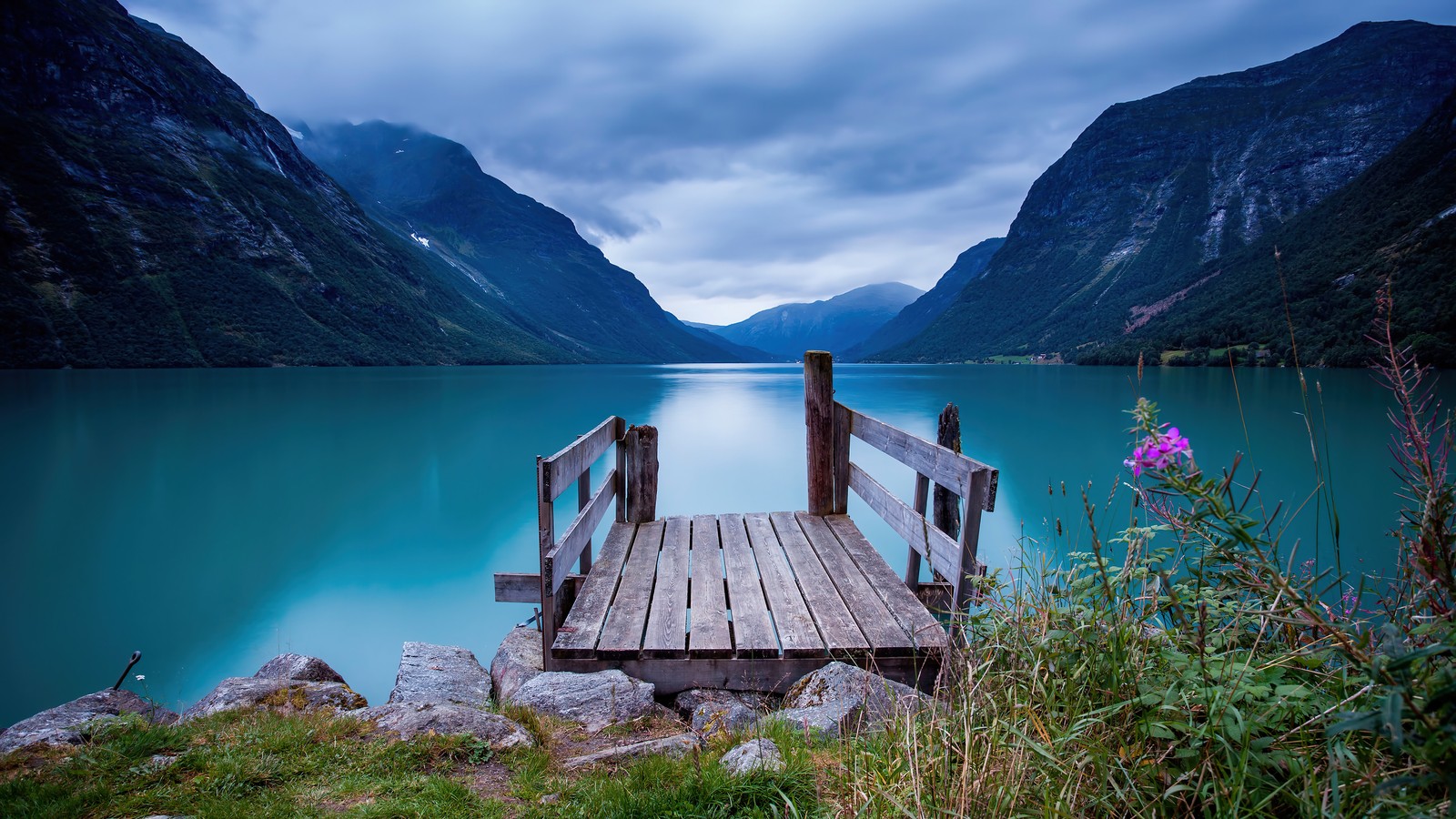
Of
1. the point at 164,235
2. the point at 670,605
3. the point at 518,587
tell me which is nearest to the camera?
the point at 670,605

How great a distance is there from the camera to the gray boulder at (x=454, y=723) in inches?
120

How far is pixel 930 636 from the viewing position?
372 centimetres

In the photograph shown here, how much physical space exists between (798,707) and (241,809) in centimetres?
237

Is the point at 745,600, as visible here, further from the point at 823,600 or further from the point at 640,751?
the point at 640,751

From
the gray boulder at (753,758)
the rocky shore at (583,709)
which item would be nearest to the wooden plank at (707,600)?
the rocky shore at (583,709)

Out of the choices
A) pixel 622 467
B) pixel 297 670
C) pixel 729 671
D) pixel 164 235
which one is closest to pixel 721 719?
pixel 729 671

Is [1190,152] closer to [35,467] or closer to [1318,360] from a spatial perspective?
[1318,360]

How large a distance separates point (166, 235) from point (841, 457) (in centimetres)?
12631

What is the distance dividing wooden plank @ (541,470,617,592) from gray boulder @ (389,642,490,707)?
0.98 m

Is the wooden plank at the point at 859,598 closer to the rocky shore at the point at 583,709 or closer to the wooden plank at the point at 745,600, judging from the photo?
the rocky shore at the point at 583,709

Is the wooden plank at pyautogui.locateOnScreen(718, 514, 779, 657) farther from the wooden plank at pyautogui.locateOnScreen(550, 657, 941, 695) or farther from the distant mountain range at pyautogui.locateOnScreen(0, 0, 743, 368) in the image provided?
the distant mountain range at pyautogui.locateOnScreen(0, 0, 743, 368)

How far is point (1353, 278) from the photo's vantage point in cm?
6669

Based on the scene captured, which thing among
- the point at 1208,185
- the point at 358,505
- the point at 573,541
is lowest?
Result: the point at 358,505

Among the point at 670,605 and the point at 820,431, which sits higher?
the point at 820,431
